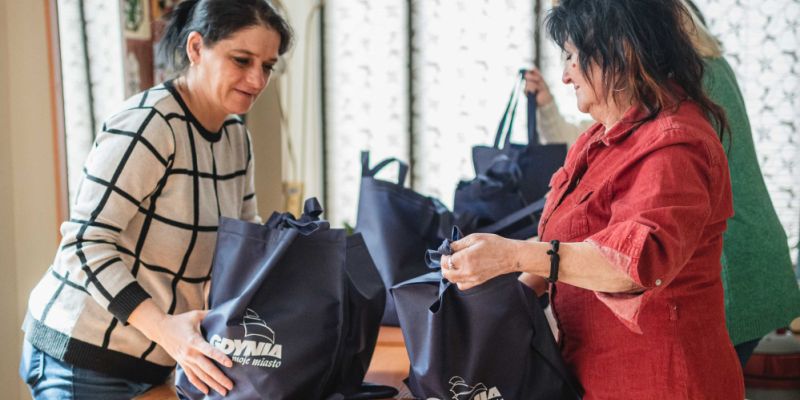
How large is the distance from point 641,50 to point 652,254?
12.9 inches

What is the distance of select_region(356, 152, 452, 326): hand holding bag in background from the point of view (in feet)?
6.20

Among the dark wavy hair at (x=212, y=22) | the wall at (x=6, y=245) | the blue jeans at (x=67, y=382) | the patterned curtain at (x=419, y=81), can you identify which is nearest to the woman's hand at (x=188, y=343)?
the blue jeans at (x=67, y=382)

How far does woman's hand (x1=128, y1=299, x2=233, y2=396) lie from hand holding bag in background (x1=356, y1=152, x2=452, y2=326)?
0.62 meters

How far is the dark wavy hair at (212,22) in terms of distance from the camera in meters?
1.59

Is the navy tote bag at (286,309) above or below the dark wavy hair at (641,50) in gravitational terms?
below

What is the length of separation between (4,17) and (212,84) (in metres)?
0.81

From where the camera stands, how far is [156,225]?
151cm

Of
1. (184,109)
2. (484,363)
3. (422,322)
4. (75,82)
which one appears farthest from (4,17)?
(484,363)

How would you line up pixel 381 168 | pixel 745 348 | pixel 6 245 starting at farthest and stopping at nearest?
pixel 6 245 < pixel 381 168 < pixel 745 348

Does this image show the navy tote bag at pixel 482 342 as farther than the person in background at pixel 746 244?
No

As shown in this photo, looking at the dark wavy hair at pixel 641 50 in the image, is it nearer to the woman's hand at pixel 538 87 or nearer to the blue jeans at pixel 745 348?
the blue jeans at pixel 745 348

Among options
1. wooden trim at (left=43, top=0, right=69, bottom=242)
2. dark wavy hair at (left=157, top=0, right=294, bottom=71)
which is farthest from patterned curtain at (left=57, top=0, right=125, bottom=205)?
dark wavy hair at (left=157, top=0, right=294, bottom=71)

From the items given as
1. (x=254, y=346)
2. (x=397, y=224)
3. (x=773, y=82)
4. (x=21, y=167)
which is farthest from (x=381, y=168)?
(x=773, y=82)

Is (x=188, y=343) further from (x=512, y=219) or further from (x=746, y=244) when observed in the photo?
(x=746, y=244)
